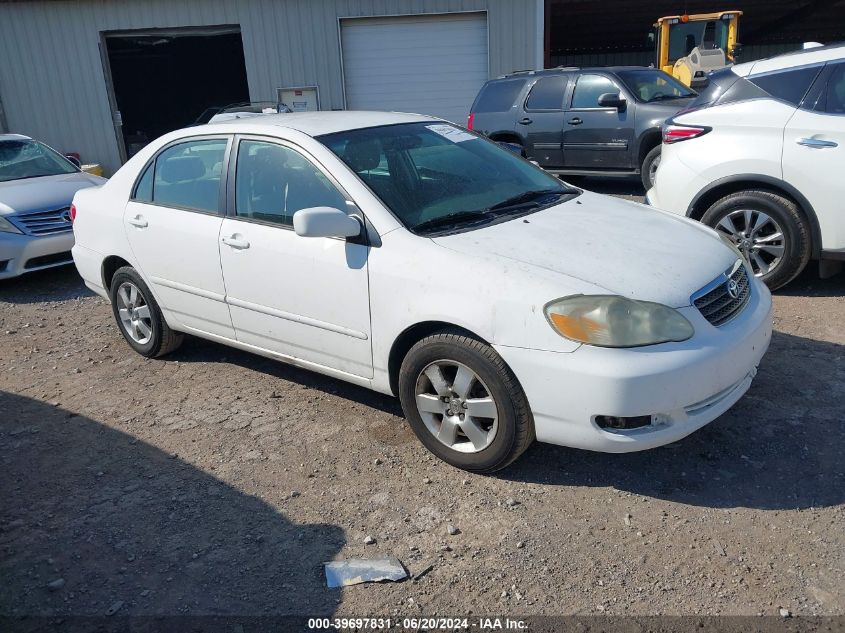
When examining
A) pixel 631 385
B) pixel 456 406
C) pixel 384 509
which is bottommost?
pixel 384 509

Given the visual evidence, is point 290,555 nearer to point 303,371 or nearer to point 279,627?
point 279,627

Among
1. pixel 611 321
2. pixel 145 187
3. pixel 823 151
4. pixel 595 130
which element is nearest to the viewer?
pixel 611 321

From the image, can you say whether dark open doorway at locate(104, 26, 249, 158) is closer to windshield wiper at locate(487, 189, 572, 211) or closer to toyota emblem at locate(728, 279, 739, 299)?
windshield wiper at locate(487, 189, 572, 211)

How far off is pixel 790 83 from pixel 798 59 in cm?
21

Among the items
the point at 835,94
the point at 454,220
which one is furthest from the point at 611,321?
the point at 835,94

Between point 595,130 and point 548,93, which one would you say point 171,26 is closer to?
point 548,93

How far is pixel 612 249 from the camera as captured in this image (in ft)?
11.4

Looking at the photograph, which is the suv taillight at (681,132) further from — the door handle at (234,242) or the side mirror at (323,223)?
the door handle at (234,242)

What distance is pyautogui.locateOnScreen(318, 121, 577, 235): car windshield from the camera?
379 centimetres

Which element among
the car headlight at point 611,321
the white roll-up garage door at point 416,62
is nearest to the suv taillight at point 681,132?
the car headlight at point 611,321

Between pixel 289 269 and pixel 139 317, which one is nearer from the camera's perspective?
pixel 289 269

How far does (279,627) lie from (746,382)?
7.71 ft

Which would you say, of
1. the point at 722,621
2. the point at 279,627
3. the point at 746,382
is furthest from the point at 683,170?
the point at 279,627

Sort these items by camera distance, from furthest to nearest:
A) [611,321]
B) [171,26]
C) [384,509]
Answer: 1. [171,26]
2. [384,509]
3. [611,321]
